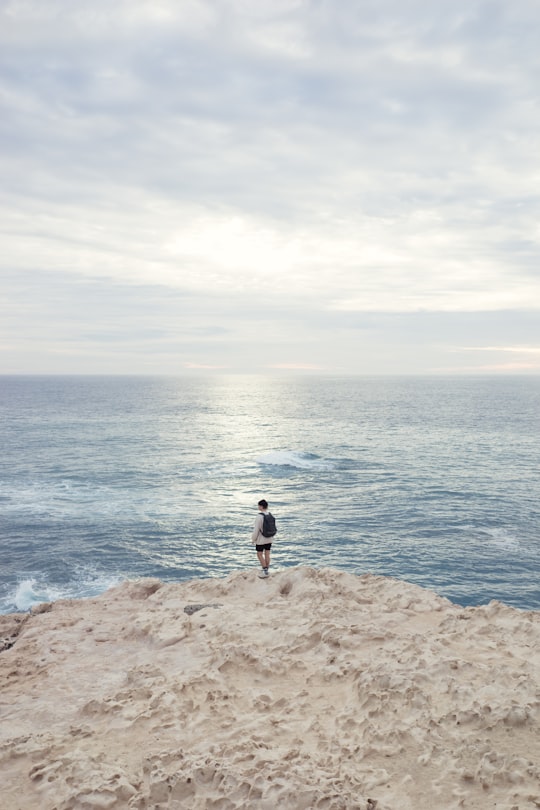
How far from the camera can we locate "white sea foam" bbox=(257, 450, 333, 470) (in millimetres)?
62816

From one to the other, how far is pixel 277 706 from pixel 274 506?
37317 millimetres

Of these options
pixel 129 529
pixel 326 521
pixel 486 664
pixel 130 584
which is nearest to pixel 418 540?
pixel 326 521

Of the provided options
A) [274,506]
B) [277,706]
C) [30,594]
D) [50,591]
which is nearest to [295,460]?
[274,506]

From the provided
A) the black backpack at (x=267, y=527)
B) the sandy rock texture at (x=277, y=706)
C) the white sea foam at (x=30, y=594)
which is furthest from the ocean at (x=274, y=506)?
the sandy rock texture at (x=277, y=706)

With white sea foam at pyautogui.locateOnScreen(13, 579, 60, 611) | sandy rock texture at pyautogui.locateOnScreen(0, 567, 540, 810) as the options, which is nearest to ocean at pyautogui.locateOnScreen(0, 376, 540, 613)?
white sea foam at pyautogui.locateOnScreen(13, 579, 60, 611)

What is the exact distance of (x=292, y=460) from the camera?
6538 centimetres

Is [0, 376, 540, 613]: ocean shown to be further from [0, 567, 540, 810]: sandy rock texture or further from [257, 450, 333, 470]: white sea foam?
[0, 567, 540, 810]: sandy rock texture

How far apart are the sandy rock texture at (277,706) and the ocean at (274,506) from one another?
17.9 metres

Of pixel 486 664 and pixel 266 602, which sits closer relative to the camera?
pixel 486 664

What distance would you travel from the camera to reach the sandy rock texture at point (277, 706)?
306 inches

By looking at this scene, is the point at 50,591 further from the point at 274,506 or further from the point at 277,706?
the point at 277,706

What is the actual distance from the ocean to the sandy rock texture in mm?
17850

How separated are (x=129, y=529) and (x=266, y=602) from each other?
1128 inches

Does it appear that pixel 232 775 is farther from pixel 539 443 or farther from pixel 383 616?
pixel 539 443
